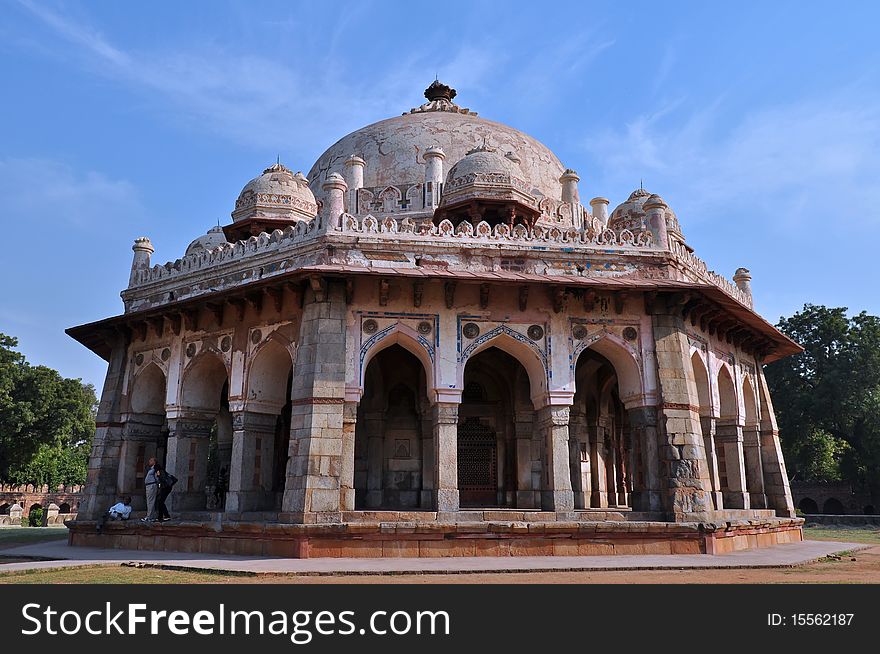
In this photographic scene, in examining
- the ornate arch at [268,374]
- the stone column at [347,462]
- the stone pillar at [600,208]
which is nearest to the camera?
the stone column at [347,462]

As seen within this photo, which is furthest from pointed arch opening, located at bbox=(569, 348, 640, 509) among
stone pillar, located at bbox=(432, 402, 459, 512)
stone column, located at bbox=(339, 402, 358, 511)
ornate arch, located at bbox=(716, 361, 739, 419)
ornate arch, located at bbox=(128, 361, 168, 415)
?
ornate arch, located at bbox=(128, 361, 168, 415)

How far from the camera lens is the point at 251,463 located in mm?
13859

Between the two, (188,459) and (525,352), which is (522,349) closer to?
(525,352)

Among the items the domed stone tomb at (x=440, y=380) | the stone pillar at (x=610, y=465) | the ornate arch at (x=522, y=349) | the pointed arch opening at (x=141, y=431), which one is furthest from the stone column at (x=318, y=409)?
the stone pillar at (x=610, y=465)

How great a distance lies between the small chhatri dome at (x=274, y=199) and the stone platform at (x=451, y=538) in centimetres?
739

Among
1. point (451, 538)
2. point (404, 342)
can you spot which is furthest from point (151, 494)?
point (451, 538)

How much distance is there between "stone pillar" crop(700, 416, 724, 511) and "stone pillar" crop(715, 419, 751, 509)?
1527 mm

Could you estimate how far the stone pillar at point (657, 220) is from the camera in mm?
14781

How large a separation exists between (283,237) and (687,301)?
8022 mm

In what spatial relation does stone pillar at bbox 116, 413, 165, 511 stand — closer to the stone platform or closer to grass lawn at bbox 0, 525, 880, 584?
the stone platform

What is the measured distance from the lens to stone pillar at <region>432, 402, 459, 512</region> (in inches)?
492

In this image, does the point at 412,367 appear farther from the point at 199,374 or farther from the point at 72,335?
the point at 72,335

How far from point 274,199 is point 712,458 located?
436 inches

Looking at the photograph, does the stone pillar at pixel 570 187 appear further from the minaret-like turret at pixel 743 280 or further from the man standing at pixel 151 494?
the man standing at pixel 151 494
